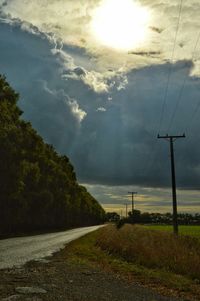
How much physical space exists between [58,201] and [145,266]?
60404mm

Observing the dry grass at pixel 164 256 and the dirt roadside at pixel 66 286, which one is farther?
the dry grass at pixel 164 256

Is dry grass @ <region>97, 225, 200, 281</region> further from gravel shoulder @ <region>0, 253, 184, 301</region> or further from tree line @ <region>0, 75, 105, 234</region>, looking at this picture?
tree line @ <region>0, 75, 105, 234</region>

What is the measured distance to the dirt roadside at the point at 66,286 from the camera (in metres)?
11.1

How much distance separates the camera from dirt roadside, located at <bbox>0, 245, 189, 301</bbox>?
11.1m

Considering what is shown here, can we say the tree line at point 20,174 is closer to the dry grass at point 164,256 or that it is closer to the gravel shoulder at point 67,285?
the dry grass at point 164,256

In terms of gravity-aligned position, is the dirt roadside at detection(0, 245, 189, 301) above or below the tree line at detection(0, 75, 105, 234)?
below

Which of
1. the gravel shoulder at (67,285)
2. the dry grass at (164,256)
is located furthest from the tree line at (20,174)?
the gravel shoulder at (67,285)

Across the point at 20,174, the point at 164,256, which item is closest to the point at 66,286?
the point at 164,256

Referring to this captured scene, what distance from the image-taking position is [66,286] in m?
12.7

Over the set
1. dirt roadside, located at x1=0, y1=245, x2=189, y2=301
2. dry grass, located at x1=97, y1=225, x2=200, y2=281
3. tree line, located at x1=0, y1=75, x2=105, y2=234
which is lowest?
dirt roadside, located at x1=0, y1=245, x2=189, y2=301

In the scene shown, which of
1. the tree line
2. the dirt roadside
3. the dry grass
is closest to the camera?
the dirt roadside

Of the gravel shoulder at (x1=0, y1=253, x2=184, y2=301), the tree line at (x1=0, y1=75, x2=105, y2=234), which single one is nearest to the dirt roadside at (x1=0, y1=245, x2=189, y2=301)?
the gravel shoulder at (x1=0, y1=253, x2=184, y2=301)

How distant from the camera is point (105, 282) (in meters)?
14.2

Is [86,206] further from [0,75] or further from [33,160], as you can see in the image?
[0,75]
